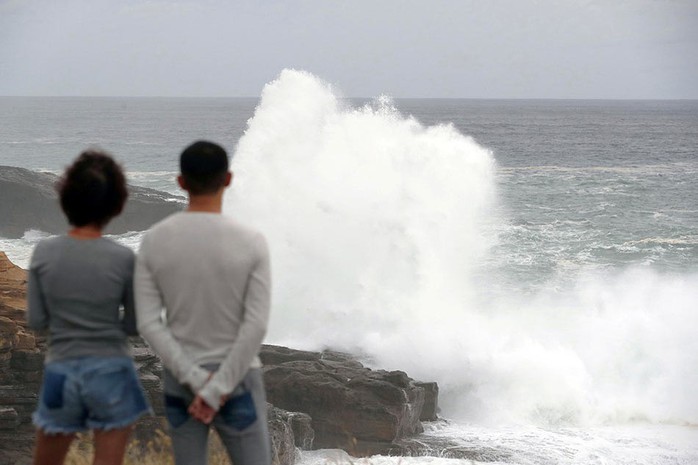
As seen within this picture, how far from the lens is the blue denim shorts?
10.2ft

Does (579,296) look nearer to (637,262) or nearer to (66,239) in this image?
(637,262)

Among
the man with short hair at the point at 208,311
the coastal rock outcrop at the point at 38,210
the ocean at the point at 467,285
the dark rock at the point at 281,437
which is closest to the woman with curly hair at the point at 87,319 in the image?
the man with short hair at the point at 208,311

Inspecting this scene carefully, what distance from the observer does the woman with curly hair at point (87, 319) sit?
3125mm

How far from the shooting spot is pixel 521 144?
78812 millimetres

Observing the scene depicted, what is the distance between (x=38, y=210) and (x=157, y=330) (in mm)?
30880

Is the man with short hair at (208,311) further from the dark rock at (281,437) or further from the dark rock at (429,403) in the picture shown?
the dark rock at (429,403)

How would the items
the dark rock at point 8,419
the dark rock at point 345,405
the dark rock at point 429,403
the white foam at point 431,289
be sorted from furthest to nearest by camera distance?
the white foam at point 431,289, the dark rock at point 429,403, the dark rock at point 345,405, the dark rock at point 8,419

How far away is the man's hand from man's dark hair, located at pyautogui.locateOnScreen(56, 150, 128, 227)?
0.72 m

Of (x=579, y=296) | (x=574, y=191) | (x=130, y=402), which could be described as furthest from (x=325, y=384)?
(x=574, y=191)

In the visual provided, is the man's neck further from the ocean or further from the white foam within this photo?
the white foam

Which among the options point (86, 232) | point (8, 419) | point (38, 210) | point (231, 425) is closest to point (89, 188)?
point (86, 232)

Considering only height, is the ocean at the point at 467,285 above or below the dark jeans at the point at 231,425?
below

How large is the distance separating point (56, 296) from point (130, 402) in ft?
1.47

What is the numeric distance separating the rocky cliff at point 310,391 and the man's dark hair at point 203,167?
630 cm
